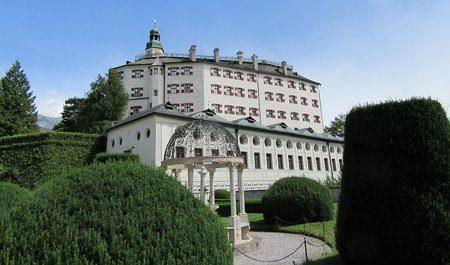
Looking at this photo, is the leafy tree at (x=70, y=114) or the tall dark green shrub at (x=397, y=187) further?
the leafy tree at (x=70, y=114)

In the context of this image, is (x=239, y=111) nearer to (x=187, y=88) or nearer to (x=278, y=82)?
(x=187, y=88)

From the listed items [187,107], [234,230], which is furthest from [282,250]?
[187,107]

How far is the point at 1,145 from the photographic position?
4031 cm

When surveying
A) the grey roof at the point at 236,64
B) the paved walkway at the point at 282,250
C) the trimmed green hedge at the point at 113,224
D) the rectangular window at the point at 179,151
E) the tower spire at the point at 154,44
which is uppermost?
the tower spire at the point at 154,44

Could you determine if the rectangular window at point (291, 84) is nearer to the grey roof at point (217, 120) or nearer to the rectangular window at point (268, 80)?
the rectangular window at point (268, 80)

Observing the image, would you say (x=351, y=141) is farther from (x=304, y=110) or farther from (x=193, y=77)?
(x=304, y=110)

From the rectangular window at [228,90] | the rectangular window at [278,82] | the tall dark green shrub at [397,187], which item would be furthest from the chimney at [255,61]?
the tall dark green shrub at [397,187]

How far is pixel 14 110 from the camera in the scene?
163 ft

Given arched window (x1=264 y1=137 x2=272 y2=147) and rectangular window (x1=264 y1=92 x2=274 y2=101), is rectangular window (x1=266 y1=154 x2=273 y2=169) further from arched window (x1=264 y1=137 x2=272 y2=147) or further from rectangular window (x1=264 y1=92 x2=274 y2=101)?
rectangular window (x1=264 y1=92 x2=274 y2=101)

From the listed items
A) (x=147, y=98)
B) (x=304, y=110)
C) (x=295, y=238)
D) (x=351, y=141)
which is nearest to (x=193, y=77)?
(x=147, y=98)

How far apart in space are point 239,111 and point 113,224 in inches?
2260

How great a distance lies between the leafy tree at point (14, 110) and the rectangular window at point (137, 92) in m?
15.3

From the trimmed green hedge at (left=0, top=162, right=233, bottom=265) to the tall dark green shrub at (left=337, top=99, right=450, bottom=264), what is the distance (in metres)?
4.07

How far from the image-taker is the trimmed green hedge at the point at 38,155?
125ft
